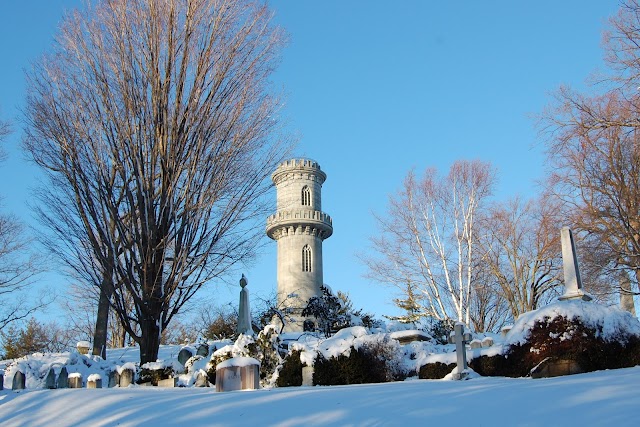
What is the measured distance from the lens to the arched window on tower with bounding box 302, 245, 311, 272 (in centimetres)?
4153

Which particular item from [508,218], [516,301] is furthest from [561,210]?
[516,301]

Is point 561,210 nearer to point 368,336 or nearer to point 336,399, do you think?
point 368,336

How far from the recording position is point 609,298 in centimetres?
2452

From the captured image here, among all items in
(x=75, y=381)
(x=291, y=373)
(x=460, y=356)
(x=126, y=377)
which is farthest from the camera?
(x=126, y=377)

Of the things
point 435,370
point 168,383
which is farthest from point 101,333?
point 435,370

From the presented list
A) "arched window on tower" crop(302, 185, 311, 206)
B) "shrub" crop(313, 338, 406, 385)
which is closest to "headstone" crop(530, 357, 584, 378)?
"shrub" crop(313, 338, 406, 385)

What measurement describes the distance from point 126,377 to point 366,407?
332 inches

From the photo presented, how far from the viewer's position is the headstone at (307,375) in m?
11.3

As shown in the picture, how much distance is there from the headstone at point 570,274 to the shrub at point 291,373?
5188 millimetres

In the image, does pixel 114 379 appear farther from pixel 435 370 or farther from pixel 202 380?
pixel 435 370

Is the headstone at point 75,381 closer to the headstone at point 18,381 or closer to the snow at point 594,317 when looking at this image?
the headstone at point 18,381

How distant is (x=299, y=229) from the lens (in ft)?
137

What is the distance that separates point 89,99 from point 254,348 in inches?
253

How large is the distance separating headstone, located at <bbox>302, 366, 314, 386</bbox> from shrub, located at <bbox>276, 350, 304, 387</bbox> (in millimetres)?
186
